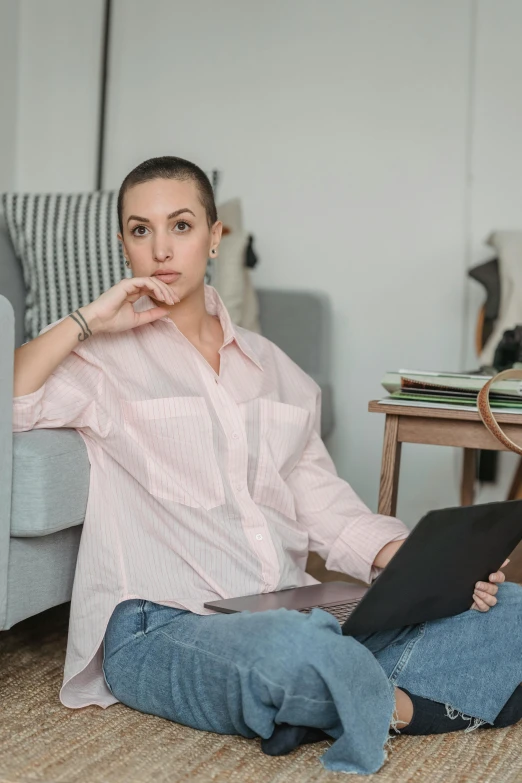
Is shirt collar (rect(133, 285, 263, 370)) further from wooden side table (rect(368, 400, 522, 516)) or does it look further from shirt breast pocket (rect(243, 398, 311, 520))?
wooden side table (rect(368, 400, 522, 516))

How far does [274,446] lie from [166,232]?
0.36 metres

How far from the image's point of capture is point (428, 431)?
5.56 feet

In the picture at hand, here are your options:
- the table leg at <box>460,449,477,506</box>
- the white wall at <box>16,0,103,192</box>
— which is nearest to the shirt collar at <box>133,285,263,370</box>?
the table leg at <box>460,449,477,506</box>

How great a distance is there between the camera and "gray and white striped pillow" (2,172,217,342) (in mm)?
2391

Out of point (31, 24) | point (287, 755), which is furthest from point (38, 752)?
point (31, 24)

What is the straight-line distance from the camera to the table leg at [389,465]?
5.62 ft

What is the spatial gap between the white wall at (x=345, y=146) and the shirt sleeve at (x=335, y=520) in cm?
134

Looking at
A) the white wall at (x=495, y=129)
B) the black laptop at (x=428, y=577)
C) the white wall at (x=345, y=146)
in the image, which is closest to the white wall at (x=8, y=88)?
the white wall at (x=345, y=146)

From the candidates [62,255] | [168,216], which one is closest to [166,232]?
[168,216]

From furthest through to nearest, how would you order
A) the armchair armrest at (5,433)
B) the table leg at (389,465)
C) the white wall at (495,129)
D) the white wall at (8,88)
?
the white wall at (8,88) < the white wall at (495,129) < the table leg at (389,465) < the armchair armrest at (5,433)

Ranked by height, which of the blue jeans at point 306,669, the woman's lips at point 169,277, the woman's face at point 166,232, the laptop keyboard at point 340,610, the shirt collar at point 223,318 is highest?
the woman's face at point 166,232

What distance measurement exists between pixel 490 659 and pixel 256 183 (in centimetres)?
193

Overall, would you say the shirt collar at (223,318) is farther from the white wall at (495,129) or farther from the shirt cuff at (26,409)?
the white wall at (495,129)

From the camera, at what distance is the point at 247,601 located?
135 centimetres
